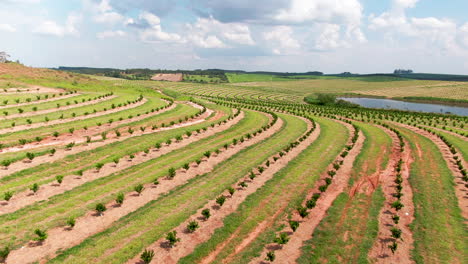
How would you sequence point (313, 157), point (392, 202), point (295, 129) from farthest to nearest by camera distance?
point (295, 129)
point (313, 157)
point (392, 202)

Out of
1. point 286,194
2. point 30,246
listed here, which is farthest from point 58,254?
point 286,194

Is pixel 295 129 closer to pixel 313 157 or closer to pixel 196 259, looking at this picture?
pixel 313 157

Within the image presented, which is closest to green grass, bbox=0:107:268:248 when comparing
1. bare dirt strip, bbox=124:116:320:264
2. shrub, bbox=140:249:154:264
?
bare dirt strip, bbox=124:116:320:264

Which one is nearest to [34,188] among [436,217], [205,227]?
[205,227]

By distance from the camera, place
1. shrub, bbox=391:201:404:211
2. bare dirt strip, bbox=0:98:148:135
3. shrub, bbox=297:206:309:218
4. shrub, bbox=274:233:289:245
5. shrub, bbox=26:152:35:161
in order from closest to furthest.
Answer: shrub, bbox=274:233:289:245 → shrub, bbox=297:206:309:218 → shrub, bbox=391:201:404:211 → shrub, bbox=26:152:35:161 → bare dirt strip, bbox=0:98:148:135

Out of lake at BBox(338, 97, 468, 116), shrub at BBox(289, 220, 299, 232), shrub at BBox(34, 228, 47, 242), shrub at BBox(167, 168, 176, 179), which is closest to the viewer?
shrub at BBox(34, 228, 47, 242)

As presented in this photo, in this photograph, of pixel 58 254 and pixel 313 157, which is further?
pixel 313 157

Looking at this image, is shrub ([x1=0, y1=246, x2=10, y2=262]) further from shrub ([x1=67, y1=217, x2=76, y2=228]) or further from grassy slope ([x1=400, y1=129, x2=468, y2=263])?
grassy slope ([x1=400, y1=129, x2=468, y2=263])

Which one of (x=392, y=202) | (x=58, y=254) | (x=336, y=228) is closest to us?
(x=58, y=254)
